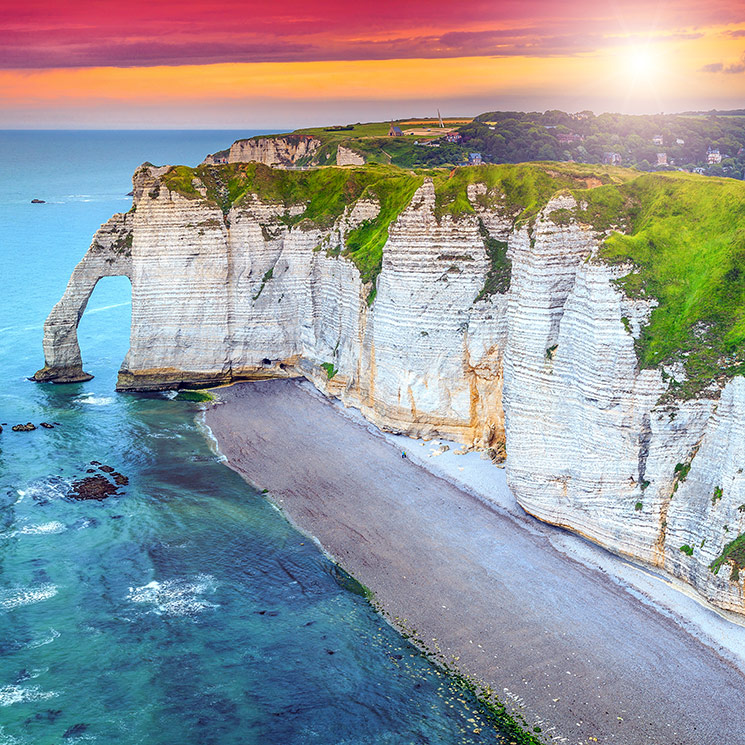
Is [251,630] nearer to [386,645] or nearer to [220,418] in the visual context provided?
[386,645]

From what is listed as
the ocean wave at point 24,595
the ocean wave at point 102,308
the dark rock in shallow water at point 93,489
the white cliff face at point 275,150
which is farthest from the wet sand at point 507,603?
the white cliff face at point 275,150

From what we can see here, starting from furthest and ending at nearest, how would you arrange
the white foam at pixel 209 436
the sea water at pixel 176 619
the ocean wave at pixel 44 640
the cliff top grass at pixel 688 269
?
1. the white foam at pixel 209 436
2. the cliff top grass at pixel 688 269
3. the ocean wave at pixel 44 640
4. the sea water at pixel 176 619

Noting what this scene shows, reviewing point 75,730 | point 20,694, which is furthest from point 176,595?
point 75,730

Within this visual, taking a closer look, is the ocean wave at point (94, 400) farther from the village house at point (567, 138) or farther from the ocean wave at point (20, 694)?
the village house at point (567, 138)

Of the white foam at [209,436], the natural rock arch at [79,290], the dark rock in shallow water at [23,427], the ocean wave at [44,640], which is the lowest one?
the ocean wave at [44,640]

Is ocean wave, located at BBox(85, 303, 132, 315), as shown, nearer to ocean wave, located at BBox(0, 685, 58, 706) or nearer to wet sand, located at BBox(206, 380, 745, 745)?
wet sand, located at BBox(206, 380, 745, 745)

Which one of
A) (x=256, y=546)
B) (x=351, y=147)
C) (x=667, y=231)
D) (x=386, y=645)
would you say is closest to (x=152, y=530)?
(x=256, y=546)

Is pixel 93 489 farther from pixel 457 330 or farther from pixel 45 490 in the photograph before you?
pixel 457 330
